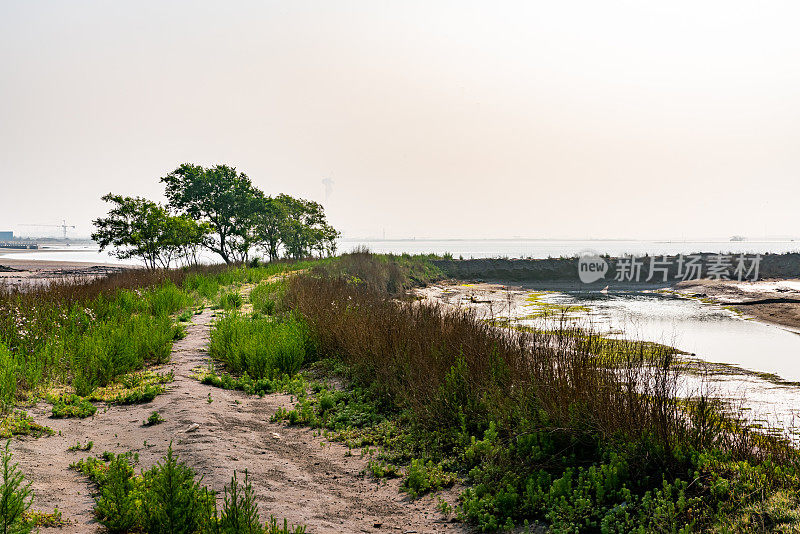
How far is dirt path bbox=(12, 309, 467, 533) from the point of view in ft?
13.4

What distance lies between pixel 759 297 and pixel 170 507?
28944 mm

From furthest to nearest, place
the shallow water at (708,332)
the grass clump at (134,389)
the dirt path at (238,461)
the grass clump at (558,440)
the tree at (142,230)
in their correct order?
the tree at (142,230) < the shallow water at (708,332) < the grass clump at (134,389) < the dirt path at (238,461) < the grass clump at (558,440)

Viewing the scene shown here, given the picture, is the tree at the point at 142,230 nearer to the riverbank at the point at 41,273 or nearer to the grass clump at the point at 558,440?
the riverbank at the point at 41,273

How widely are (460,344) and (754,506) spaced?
4.20 metres

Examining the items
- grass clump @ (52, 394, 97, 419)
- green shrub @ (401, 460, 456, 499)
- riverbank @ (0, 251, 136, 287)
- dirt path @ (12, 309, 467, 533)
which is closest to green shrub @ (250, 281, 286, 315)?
dirt path @ (12, 309, 467, 533)

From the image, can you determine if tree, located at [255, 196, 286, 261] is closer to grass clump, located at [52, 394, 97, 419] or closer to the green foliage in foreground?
grass clump, located at [52, 394, 97, 419]

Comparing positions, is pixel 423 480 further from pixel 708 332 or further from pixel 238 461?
pixel 708 332

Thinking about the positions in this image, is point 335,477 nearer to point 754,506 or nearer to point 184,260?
point 754,506

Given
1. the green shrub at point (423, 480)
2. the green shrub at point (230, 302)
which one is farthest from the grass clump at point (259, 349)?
the green shrub at point (230, 302)

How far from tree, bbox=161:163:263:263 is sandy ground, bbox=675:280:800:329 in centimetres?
3130

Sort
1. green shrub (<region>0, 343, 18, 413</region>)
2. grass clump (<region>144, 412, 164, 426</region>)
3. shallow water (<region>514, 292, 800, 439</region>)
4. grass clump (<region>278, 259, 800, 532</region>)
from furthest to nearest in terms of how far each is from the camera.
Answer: shallow water (<region>514, 292, 800, 439</region>) < grass clump (<region>144, 412, 164, 426</region>) < green shrub (<region>0, 343, 18, 413</region>) < grass clump (<region>278, 259, 800, 532</region>)

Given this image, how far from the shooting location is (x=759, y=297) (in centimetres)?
2464

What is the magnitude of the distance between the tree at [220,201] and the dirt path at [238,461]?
104ft

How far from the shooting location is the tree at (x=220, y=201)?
36344 mm
